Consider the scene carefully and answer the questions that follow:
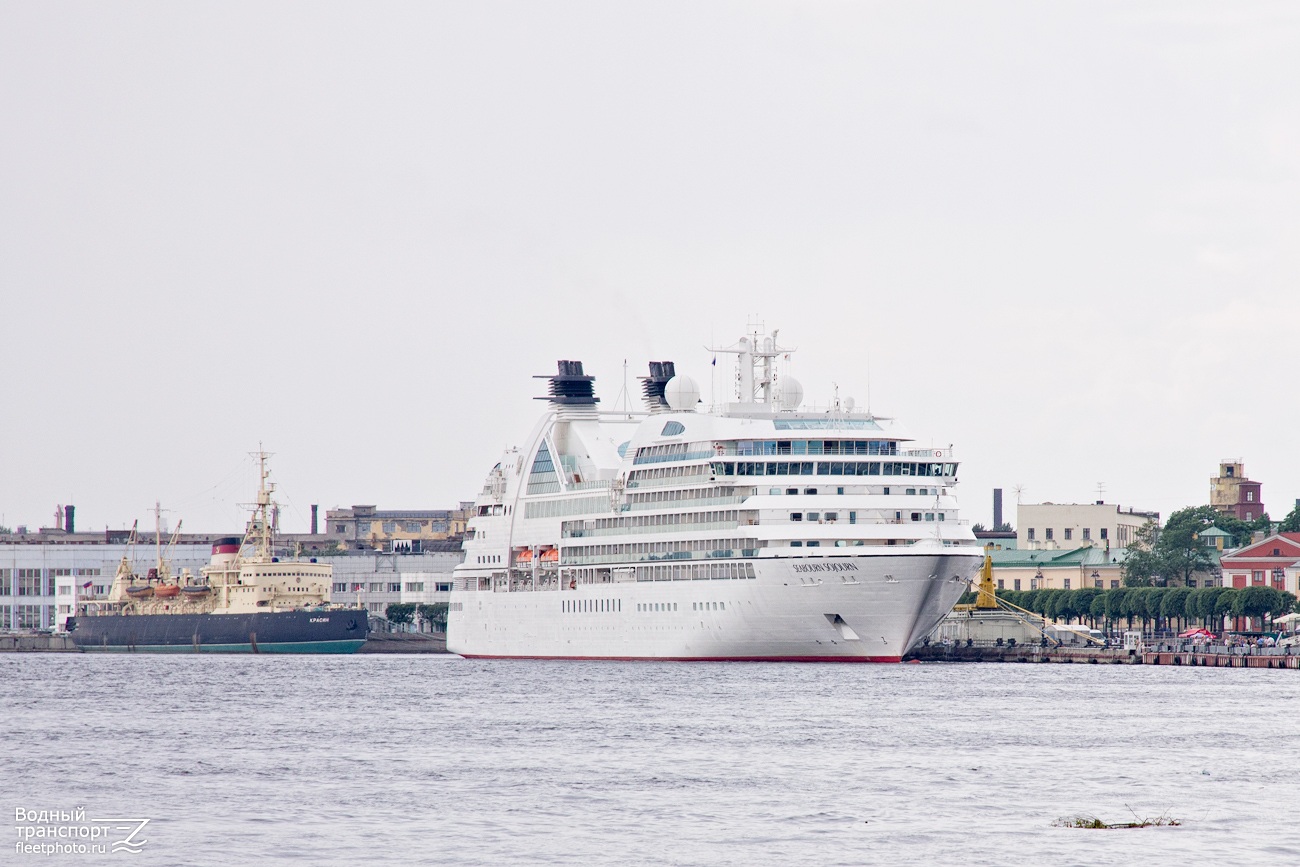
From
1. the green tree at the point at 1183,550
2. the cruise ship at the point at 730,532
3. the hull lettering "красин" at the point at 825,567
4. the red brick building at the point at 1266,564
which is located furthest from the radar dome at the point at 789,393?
the green tree at the point at 1183,550

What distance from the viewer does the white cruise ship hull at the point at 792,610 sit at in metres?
97.1

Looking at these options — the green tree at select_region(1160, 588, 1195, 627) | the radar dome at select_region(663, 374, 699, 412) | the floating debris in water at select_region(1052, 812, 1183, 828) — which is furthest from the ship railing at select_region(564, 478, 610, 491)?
the floating debris in water at select_region(1052, 812, 1183, 828)

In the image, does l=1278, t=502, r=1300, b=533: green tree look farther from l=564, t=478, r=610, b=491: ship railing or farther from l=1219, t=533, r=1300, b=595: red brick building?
l=564, t=478, r=610, b=491: ship railing

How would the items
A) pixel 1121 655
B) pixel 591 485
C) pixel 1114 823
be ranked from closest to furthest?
pixel 1114 823 < pixel 1121 655 < pixel 591 485

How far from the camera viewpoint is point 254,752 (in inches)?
2377

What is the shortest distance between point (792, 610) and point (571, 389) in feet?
105

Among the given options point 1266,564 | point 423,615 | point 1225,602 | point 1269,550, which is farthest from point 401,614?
point 1269,550

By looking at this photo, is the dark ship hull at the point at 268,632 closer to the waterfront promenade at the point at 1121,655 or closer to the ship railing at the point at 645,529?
the ship railing at the point at 645,529

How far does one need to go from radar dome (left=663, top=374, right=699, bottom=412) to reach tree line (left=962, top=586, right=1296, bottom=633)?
50.7 metres

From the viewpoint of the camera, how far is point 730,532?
10344cm

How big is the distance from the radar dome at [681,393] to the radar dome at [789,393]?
4.96 meters

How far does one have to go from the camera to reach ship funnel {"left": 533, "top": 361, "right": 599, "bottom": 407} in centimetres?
12719

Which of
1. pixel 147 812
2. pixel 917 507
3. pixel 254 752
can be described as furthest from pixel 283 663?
pixel 147 812

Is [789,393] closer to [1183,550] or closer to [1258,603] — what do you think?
[1258,603]
